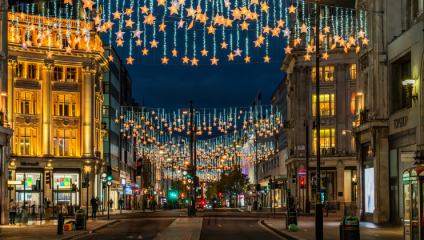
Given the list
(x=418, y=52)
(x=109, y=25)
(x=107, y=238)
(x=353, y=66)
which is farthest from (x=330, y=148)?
(x=109, y=25)

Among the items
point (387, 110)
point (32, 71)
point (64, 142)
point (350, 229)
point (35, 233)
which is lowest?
point (35, 233)

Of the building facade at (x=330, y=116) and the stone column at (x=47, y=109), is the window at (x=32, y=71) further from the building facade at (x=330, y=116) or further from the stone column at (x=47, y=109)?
the building facade at (x=330, y=116)

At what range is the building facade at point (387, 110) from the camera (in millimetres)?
32688

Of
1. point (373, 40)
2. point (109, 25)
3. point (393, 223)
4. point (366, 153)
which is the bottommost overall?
point (393, 223)

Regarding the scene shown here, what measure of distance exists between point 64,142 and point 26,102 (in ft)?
20.3

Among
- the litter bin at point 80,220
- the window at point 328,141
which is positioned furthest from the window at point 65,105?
the litter bin at point 80,220

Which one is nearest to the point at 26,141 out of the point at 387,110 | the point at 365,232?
the point at 387,110

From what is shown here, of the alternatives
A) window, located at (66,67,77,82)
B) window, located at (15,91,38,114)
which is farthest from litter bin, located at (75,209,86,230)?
window, located at (66,67,77,82)

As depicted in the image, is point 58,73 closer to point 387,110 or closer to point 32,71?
point 32,71

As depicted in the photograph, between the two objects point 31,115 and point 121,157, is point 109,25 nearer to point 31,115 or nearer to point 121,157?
point 31,115

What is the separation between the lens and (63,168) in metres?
65.9

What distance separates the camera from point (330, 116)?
2689 inches

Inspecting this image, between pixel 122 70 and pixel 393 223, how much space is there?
68.8m

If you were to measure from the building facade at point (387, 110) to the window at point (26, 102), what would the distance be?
40.0m
